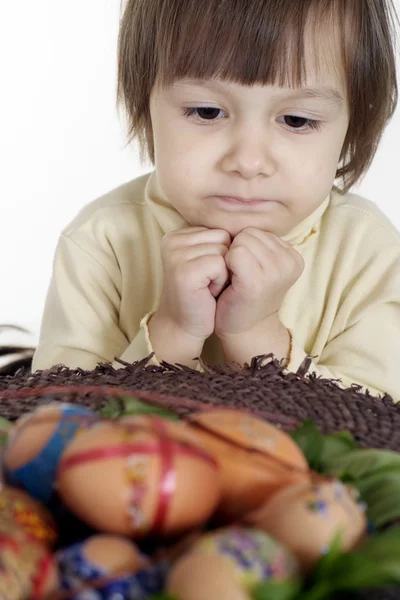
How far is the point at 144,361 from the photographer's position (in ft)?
2.49

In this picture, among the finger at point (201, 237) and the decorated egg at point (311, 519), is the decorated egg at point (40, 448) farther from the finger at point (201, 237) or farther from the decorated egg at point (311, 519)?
the finger at point (201, 237)

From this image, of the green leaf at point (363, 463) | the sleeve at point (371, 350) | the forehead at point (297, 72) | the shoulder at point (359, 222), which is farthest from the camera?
the shoulder at point (359, 222)

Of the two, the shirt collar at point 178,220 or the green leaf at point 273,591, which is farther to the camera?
the shirt collar at point 178,220

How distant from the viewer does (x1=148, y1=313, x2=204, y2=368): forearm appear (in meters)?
1.01

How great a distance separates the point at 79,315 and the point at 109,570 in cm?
76

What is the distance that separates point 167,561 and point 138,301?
795 millimetres

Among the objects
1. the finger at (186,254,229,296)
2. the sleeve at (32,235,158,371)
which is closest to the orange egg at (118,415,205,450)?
the finger at (186,254,229,296)

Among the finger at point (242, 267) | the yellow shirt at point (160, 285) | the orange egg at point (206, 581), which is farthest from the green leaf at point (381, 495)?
the yellow shirt at point (160, 285)

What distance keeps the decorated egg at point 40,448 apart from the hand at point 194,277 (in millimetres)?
478

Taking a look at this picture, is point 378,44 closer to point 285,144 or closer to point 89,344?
point 285,144

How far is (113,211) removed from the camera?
123cm

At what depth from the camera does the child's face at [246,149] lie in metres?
0.94

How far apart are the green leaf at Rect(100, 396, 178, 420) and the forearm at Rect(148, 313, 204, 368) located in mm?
387

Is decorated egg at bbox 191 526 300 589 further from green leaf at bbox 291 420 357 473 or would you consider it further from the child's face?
the child's face
